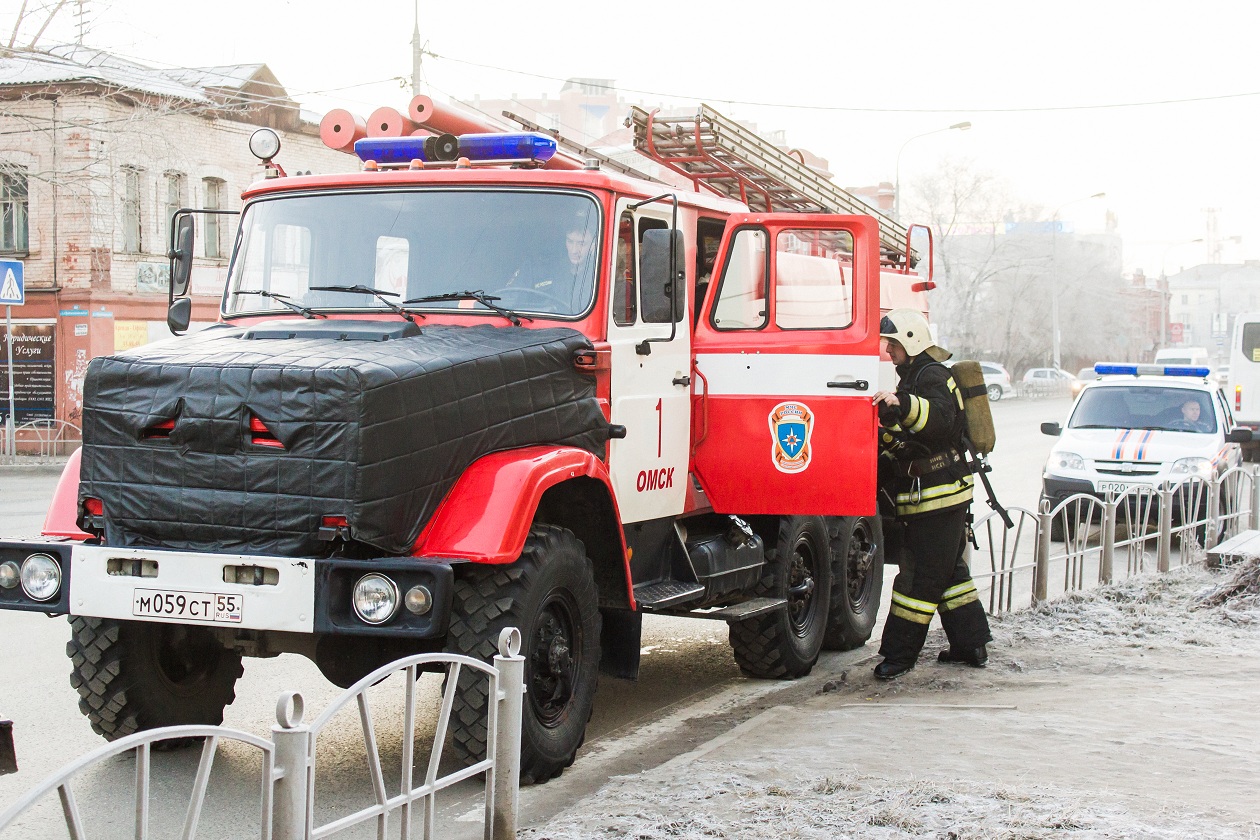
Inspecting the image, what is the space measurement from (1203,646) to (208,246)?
24.0m

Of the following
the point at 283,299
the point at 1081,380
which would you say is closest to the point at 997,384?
the point at 1081,380

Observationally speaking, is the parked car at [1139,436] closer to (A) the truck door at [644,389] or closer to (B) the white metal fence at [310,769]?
(A) the truck door at [644,389]

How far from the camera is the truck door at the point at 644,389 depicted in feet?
20.5

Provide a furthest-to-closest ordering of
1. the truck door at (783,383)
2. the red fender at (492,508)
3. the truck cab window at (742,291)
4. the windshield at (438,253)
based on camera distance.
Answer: the truck cab window at (742,291) → the truck door at (783,383) → the windshield at (438,253) → the red fender at (492,508)

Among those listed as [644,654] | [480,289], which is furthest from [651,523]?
[644,654]

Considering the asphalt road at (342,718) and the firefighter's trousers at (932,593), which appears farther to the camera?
the firefighter's trousers at (932,593)

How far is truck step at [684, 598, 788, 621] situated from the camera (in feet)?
22.8

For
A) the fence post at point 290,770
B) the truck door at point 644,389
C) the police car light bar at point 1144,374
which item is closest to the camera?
the fence post at point 290,770

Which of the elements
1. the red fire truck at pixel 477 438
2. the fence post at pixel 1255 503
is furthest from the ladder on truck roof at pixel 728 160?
the fence post at pixel 1255 503

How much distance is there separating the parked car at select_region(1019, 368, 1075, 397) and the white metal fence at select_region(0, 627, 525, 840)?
57211mm

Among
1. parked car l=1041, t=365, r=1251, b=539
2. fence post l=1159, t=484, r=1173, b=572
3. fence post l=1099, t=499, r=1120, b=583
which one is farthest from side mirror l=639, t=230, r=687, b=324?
parked car l=1041, t=365, r=1251, b=539

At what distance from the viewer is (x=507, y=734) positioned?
4.45 metres

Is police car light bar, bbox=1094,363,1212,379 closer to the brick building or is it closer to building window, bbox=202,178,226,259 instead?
the brick building

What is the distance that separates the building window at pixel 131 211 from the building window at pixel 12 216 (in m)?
1.77
